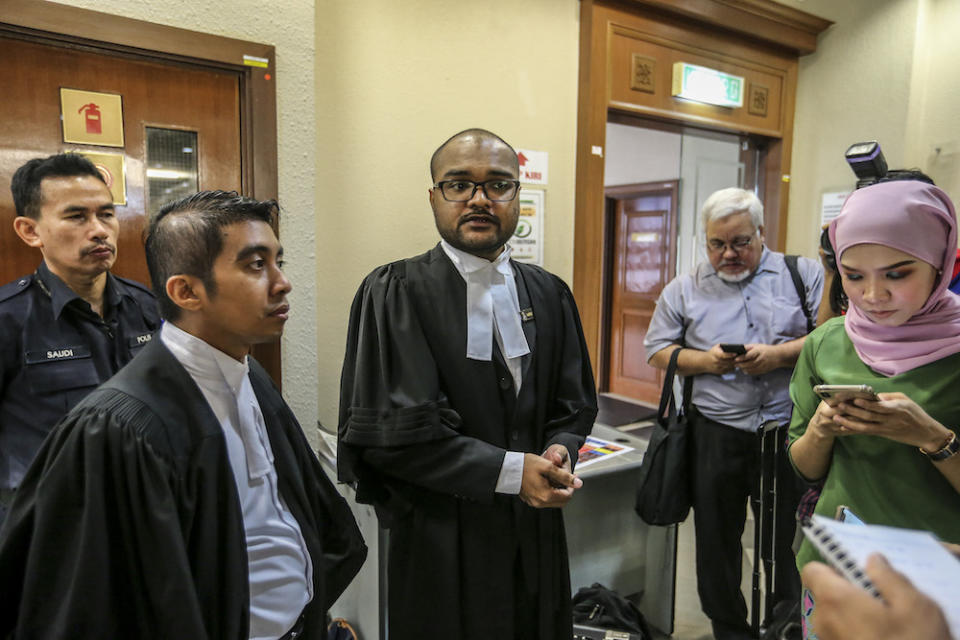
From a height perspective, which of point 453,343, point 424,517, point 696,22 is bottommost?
point 424,517

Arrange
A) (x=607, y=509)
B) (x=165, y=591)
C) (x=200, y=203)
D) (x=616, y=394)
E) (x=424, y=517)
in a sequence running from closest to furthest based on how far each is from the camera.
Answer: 1. (x=165, y=591)
2. (x=200, y=203)
3. (x=424, y=517)
4. (x=607, y=509)
5. (x=616, y=394)

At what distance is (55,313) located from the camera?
5.20 ft

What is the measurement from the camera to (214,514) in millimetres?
948

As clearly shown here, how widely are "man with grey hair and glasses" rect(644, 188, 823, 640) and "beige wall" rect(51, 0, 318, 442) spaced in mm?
1401

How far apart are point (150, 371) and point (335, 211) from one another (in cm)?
165

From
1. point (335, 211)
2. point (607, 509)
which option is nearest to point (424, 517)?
point (607, 509)

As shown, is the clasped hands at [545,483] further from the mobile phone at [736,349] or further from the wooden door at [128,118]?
the wooden door at [128,118]

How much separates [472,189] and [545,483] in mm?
753

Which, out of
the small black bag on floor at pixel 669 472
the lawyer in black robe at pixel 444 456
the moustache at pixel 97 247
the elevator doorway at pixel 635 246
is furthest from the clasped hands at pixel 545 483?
the elevator doorway at pixel 635 246

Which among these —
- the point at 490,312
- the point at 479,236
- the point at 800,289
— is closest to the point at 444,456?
the point at 490,312

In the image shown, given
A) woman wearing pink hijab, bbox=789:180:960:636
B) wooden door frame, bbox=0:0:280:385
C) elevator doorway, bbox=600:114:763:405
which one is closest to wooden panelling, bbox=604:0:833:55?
elevator doorway, bbox=600:114:763:405

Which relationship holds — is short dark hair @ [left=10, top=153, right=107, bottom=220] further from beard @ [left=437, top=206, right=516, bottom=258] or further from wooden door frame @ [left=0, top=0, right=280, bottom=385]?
beard @ [left=437, top=206, right=516, bottom=258]

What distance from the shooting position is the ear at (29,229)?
5.29 ft

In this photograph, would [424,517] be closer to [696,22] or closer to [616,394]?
[696,22]
